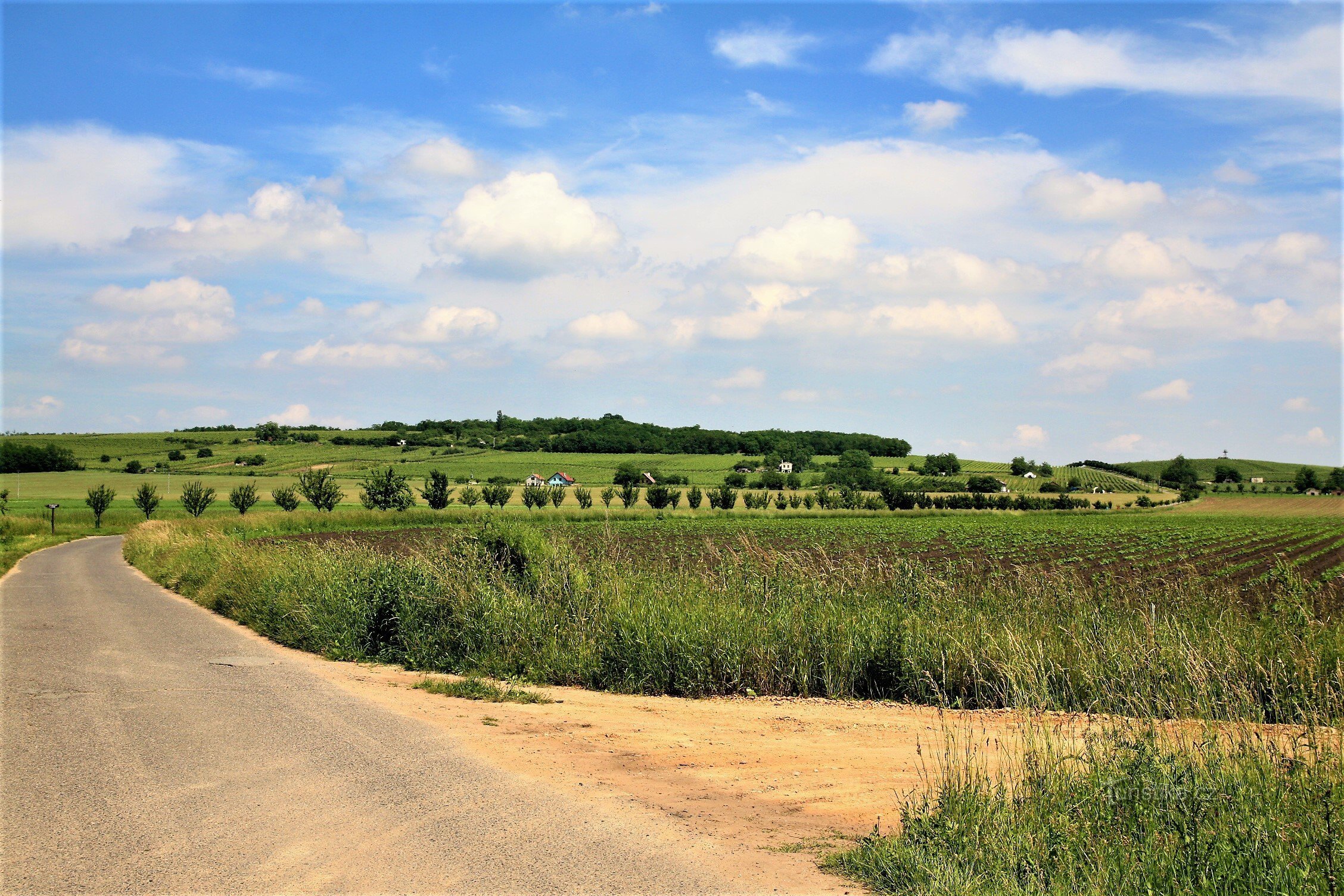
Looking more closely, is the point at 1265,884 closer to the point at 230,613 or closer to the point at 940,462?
the point at 230,613

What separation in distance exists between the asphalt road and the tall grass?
290 cm

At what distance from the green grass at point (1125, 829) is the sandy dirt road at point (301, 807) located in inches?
30.2

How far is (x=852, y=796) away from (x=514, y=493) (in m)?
103

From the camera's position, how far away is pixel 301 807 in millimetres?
6695

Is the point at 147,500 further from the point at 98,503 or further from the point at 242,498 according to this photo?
the point at 242,498

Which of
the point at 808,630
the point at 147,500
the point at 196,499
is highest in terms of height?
the point at 808,630

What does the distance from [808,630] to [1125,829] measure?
6699mm

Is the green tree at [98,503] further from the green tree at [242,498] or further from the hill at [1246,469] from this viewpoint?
the hill at [1246,469]

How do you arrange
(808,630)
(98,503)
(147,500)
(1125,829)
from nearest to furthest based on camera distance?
(1125,829) → (808,630) → (98,503) → (147,500)

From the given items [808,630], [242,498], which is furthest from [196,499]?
[808,630]

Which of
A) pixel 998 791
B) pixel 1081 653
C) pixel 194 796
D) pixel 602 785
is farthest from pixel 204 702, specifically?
pixel 1081 653

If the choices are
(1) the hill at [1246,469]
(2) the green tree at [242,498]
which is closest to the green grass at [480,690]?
(2) the green tree at [242,498]

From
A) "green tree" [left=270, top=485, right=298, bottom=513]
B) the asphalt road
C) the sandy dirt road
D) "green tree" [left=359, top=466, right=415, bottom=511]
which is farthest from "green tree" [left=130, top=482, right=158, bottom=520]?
the sandy dirt road

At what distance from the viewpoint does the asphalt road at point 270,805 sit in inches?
214
